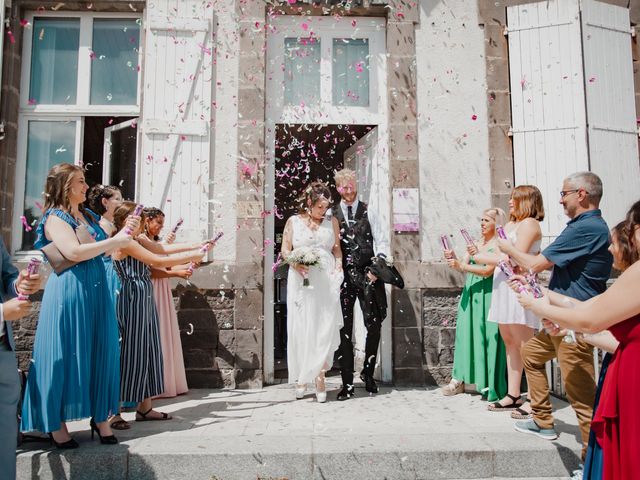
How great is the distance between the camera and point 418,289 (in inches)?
215

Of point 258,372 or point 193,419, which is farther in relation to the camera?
point 258,372

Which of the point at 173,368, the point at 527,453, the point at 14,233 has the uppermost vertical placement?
the point at 14,233

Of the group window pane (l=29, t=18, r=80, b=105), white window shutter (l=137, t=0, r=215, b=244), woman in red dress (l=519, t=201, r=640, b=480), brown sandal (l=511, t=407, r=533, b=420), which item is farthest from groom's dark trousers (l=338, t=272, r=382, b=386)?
window pane (l=29, t=18, r=80, b=105)

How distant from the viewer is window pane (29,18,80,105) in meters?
5.71

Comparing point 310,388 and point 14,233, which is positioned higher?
point 14,233

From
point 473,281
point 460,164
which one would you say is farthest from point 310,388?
point 460,164

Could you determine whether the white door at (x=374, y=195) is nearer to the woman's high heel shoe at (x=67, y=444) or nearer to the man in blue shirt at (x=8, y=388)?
the woman's high heel shoe at (x=67, y=444)

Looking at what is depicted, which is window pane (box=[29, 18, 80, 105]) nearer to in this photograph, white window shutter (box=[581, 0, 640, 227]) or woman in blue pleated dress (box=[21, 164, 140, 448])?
woman in blue pleated dress (box=[21, 164, 140, 448])

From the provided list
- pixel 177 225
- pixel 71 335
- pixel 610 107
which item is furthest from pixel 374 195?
pixel 71 335

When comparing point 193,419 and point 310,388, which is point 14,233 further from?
point 310,388

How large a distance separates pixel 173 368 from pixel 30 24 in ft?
14.4

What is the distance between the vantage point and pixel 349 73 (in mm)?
5895

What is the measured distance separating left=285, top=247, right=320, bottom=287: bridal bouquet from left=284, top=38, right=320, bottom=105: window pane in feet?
6.66

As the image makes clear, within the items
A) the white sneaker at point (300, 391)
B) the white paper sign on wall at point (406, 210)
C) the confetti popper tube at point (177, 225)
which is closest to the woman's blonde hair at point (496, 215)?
the white paper sign on wall at point (406, 210)
